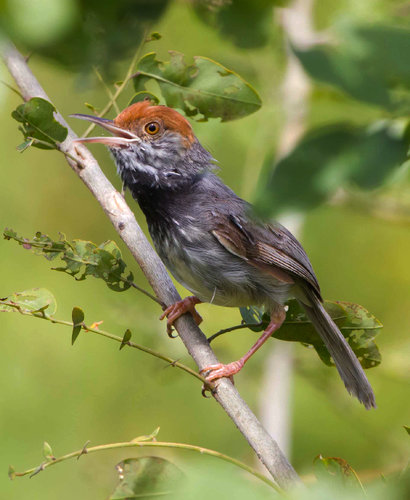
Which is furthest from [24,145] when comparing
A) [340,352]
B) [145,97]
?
[340,352]

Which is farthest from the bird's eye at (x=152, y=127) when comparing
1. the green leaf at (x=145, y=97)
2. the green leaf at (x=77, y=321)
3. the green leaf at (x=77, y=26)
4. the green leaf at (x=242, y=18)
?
the green leaf at (x=77, y=26)

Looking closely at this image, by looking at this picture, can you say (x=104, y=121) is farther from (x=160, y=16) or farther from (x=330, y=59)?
(x=330, y=59)

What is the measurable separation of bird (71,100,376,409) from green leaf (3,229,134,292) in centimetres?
75

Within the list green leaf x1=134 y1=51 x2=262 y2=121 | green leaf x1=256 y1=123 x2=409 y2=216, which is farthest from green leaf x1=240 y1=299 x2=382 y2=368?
green leaf x1=256 y1=123 x2=409 y2=216

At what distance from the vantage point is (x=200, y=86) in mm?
2504

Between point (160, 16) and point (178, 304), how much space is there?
164 centimetres

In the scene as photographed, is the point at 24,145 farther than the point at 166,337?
No

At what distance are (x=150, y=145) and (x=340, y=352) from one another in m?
1.33

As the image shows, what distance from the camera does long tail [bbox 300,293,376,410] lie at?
2.84 meters

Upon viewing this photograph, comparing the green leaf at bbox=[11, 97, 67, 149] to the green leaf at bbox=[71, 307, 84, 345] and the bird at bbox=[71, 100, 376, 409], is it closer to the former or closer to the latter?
the green leaf at bbox=[71, 307, 84, 345]

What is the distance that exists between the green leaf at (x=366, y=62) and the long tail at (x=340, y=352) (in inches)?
77.9

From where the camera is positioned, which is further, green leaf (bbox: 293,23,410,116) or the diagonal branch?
the diagonal branch

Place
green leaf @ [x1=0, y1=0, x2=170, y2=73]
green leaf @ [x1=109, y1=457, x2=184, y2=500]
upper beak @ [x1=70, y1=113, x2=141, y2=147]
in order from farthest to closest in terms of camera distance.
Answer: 1. upper beak @ [x1=70, y1=113, x2=141, y2=147]
2. green leaf @ [x1=109, y1=457, x2=184, y2=500]
3. green leaf @ [x1=0, y1=0, x2=170, y2=73]

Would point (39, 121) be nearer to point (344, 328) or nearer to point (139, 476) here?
point (139, 476)
